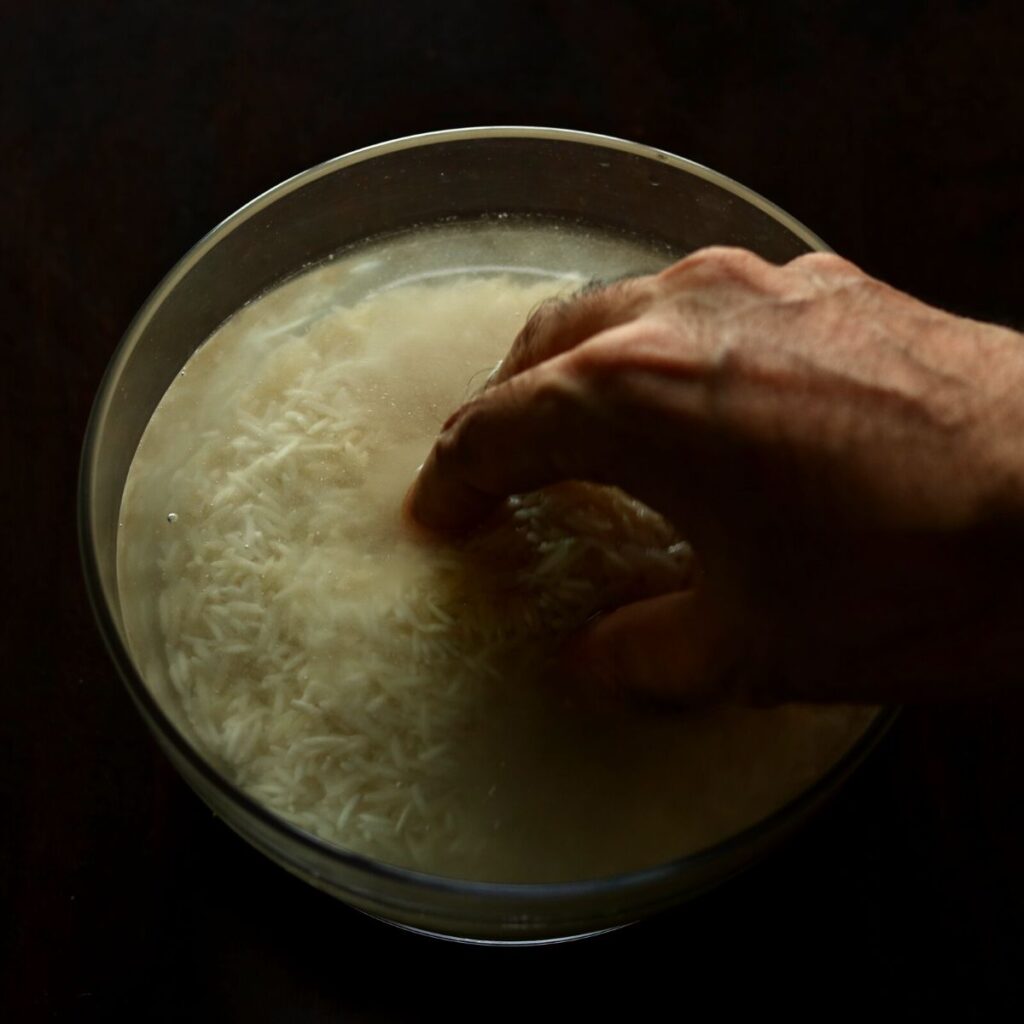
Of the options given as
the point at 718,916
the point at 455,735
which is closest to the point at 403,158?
the point at 455,735

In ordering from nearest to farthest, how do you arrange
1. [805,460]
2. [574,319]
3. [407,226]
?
[805,460], [574,319], [407,226]

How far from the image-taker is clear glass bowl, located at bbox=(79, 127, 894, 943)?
1.69ft

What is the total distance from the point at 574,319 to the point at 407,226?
295 mm

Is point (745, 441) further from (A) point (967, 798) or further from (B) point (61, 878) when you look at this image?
(B) point (61, 878)

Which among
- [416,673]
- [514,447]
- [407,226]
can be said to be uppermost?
[407,226]

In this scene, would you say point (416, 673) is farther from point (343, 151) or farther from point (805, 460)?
point (343, 151)

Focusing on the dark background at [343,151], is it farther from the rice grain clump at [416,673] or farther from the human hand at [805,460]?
the human hand at [805,460]

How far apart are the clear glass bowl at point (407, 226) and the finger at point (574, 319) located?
20 cm

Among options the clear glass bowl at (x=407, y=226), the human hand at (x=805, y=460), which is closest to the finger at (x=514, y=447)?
the human hand at (x=805, y=460)

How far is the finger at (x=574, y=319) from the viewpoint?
0.54 m

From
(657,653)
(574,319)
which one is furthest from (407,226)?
(657,653)

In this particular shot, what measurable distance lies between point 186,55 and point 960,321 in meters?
0.70

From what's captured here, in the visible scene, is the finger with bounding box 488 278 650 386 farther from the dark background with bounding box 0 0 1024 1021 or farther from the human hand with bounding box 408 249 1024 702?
the dark background with bounding box 0 0 1024 1021

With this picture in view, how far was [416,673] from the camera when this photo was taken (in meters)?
0.60
